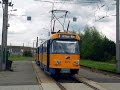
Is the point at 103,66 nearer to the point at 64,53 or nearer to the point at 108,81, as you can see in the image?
the point at 64,53

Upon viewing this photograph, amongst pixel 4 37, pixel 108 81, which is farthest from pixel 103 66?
pixel 108 81

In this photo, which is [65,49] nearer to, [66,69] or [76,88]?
[66,69]

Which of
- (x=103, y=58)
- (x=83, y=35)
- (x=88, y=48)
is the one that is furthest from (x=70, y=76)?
(x=83, y=35)

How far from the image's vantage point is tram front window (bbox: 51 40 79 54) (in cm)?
2891

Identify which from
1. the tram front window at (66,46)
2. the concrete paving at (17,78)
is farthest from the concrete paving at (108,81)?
the concrete paving at (17,78)

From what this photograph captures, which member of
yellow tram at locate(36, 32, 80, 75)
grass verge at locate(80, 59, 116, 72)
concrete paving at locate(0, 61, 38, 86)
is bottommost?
grass verge at locate(80, 59, 116, 72)

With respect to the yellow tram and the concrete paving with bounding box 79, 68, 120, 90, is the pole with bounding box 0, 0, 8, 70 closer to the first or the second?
the concrete paving with bounding box 79, 68, 120, 90

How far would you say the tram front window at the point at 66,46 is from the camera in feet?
94.8

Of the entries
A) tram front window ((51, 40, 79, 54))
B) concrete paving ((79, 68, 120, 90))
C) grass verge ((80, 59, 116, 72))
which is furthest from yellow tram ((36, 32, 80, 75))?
grass verge ((80, 59, 116, 72))

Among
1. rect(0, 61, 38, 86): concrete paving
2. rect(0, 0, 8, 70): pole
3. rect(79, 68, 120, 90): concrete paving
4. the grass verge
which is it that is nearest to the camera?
rect(79, 68, 120, 90): concrete paving

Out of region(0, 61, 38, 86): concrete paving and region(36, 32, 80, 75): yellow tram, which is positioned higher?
region(36, 32, 80, 75): yellow tram

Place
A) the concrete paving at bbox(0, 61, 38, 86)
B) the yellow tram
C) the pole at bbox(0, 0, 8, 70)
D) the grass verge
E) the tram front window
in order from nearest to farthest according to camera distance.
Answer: the concrete paving at bbox(0, 61, 38, 86) → the yellow tram → the tram front window → the pole at bbox(0, 0, 8, 70) → the grass verge

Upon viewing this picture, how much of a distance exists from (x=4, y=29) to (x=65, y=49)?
1479 centimetres

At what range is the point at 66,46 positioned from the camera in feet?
95.0
